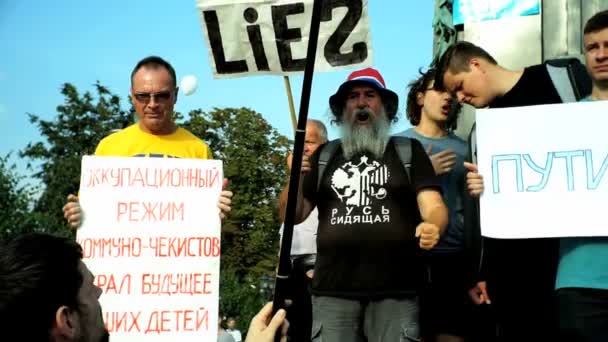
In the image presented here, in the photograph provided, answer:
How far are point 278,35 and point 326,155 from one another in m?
0.75

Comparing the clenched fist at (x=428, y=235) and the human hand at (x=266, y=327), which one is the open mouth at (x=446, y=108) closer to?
the clenched fist at (x=428, y=235)

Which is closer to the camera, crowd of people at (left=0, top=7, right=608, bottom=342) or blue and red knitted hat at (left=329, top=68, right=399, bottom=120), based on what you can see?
crowd of people at (left=0, top=7, right=608, bottom=342)

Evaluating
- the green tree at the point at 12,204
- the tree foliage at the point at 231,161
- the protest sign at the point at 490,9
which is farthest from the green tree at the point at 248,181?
the protest sign at the point at 490,9

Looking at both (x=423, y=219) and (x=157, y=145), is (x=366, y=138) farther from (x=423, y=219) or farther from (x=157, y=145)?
(x=157, y=145)

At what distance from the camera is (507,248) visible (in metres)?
5.38

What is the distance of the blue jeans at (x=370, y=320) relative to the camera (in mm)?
5234

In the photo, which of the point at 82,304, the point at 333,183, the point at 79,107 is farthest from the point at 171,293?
the point at 79,107

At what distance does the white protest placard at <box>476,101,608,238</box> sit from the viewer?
4.72 m

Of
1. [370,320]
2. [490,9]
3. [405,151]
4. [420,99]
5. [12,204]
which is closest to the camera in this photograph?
[370,320]

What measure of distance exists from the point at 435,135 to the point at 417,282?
3.29 feet

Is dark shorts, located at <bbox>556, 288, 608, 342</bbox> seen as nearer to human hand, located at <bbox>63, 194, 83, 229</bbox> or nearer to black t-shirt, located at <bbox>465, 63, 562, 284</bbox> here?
black t-shirt, located at <bbox>465, 63, 562, 284</bbox>

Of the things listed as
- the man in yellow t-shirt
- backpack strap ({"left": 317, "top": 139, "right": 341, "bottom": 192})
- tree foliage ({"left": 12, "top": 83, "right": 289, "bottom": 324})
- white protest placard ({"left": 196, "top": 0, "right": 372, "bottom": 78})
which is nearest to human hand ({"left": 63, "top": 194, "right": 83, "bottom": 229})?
the man in yellow t-shirt

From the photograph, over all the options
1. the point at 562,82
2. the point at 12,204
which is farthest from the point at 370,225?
the point at 12,204

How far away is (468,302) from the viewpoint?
5723 millimetres
